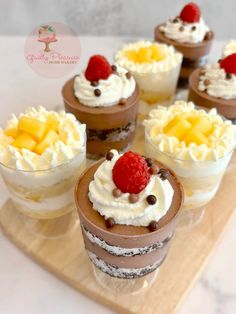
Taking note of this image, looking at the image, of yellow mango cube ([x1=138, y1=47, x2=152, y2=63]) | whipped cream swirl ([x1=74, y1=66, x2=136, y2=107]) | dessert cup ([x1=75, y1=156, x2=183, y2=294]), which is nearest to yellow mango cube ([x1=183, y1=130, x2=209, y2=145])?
dessert cup ([x1=75, y1=156, x2=183, y2=294])

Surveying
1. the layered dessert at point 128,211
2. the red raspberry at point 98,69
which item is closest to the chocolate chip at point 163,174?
the layered dessert at point 128,211

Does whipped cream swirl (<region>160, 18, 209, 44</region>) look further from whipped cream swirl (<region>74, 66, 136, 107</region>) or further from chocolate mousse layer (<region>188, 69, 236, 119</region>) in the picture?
whipped cream swirl (<region>74, 66, 136, 107</region>)

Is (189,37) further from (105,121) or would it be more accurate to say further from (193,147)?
(193,147)

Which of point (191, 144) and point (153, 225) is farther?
point (191, 144)

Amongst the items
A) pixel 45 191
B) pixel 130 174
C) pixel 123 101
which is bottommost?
pixel 45 191

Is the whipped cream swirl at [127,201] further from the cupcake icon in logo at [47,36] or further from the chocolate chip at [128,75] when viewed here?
the cupcake icon in logo at [47,36]

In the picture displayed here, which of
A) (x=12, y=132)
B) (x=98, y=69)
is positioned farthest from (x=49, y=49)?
(x=12, y=132)
